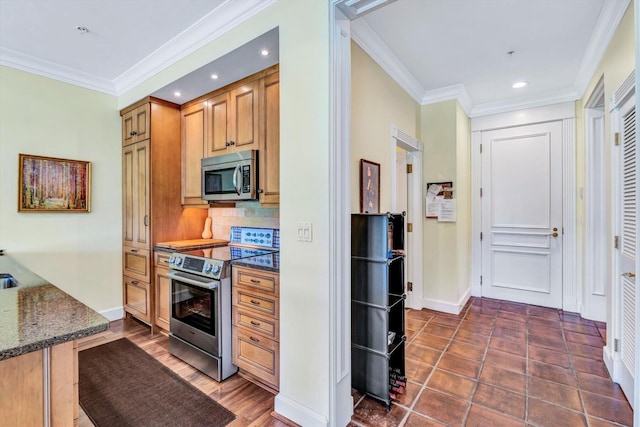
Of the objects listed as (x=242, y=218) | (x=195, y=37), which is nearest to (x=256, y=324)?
(x=242, y=218)

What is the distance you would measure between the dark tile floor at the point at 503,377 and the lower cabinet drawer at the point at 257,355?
0.61m

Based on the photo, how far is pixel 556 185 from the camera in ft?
12.2

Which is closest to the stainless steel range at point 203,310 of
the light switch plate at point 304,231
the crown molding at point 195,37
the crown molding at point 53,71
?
the light switch plate at point 304,231

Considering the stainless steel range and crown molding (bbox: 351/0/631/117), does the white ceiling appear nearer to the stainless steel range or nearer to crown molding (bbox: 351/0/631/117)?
crown molding (bbox: 351/0/631/117)

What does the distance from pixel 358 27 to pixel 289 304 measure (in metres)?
2.15

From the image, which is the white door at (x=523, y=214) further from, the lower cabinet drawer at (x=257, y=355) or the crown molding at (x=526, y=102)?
the lower cabinet drawer at (x=257, y=355)

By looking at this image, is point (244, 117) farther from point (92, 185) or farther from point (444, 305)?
point (444, 305)

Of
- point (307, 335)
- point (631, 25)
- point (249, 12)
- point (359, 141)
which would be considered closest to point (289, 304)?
point (307, 335)

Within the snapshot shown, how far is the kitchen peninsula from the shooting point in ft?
2.89

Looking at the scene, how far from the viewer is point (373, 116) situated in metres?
2.64

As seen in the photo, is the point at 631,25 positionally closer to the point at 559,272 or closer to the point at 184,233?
the point at 559,272

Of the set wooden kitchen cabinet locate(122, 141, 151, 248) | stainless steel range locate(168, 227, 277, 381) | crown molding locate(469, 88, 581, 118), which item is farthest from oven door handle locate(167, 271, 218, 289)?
crown molding locate(469, 88, 581, 118)

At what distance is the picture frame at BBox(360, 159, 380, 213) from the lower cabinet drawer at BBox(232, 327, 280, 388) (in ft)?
4.11

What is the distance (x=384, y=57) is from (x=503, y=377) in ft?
9.47
